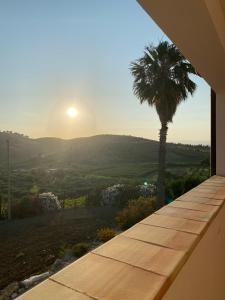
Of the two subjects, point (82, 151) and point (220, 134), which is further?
point (82, 151)

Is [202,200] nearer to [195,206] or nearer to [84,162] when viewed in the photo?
[195,206]

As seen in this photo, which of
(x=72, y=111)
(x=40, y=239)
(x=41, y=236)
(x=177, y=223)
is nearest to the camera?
(x=177, y=223)

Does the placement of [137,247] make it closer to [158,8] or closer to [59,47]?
[158,8]

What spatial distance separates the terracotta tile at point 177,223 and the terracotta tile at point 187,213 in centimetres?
4

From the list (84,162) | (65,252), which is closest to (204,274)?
(65,252)

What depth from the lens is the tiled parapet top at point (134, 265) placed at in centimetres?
44

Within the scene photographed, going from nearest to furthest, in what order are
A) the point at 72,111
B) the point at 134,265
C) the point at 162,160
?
the point at 134,265 < the point at 162,160 < the point at 72,111

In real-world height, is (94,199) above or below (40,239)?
above

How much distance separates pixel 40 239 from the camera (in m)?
8.57

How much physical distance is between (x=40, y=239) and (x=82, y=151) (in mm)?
17135

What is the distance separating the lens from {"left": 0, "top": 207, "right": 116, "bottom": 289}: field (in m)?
6.61

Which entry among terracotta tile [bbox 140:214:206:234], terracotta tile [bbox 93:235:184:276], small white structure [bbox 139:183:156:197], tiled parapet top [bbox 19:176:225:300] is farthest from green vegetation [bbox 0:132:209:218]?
terracotta tile [bbox 93:235:184:276]

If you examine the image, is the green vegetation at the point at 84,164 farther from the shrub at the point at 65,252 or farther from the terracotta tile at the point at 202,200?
the terracotta tile at the point at 202,200

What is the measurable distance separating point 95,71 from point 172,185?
6062mm
